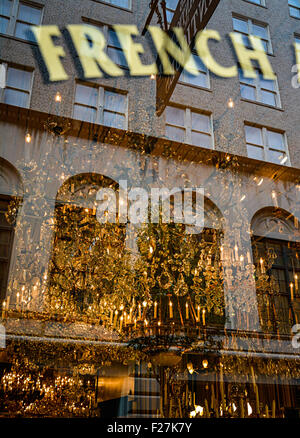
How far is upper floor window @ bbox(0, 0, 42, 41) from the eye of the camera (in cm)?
1068

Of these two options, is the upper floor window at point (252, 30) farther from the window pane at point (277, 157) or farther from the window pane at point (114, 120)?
the window pane at point (114, 120)

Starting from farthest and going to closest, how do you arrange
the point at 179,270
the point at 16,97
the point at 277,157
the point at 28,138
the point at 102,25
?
the point at 277,157
the point at 102,25
the point at 16,97
the point at 28,138
the point at 179,270

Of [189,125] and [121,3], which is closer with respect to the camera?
[189,125]

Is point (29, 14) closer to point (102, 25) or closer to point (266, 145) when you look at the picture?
point (102, 25)

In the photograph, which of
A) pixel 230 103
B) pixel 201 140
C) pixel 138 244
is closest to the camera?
pixel 138 244

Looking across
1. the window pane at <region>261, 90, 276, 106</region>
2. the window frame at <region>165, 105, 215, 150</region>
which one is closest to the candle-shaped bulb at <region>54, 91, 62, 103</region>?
A: the window frame at <region>165, 105, 215, 150</region>

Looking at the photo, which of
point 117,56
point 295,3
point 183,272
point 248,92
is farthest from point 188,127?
point 295,3

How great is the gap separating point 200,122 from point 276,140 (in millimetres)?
2492

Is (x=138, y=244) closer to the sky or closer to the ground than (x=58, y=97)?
closer to the ground

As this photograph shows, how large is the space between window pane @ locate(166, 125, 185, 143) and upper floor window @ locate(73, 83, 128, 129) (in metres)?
1.20

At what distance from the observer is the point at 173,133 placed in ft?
37.2

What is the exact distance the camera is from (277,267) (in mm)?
10719
